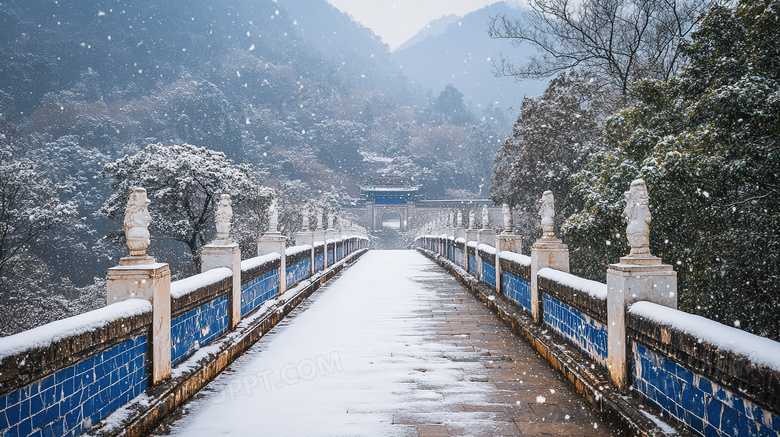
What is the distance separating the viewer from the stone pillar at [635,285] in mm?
4289

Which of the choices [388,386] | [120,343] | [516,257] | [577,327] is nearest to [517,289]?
[516,257]

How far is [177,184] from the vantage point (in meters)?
25.4

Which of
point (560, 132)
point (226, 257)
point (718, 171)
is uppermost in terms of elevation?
point (560, 132)

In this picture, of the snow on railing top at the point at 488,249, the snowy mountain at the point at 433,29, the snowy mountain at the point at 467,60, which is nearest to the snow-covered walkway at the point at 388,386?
the snow on railing top at the point at 488,249

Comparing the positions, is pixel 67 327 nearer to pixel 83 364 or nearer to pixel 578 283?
pixel 83 364

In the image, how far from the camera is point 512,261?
863cm

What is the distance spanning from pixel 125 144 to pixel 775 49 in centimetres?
5404

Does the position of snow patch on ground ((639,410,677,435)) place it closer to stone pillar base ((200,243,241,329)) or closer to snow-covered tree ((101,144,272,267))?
stone pillar base ((200,243,241,329))

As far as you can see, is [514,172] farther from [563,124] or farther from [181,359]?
[181,359]

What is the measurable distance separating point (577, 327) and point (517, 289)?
2950mm

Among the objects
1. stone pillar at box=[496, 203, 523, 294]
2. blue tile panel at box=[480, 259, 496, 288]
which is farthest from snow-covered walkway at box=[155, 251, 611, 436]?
blue tile panel at box=[480, 259, 496, 288]

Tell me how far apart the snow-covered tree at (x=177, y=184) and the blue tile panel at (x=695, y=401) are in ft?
76.7

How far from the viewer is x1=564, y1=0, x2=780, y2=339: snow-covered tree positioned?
313 inches

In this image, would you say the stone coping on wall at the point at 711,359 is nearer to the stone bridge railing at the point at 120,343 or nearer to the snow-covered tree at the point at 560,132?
the stone bridge railing at the point at 120,343
